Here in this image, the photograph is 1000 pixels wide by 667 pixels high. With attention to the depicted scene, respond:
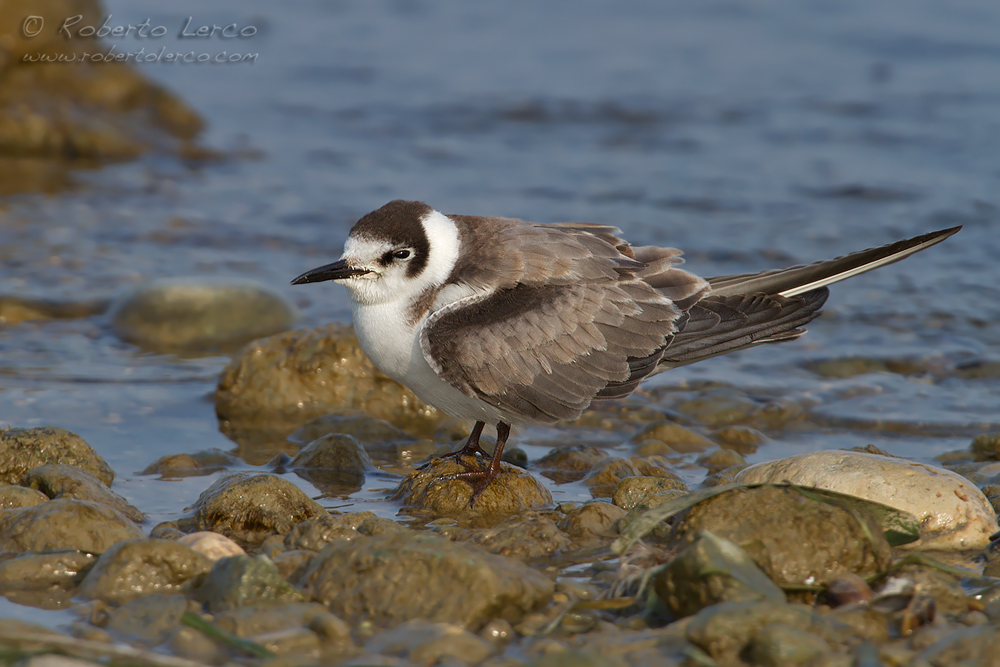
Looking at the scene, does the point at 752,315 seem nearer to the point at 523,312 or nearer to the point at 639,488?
the point at 639,488

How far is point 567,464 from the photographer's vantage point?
549 cm

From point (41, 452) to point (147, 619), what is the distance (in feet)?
5.78

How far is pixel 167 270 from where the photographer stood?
856 cm

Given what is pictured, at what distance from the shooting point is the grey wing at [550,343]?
469 centimetres

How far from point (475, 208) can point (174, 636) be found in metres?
7.11

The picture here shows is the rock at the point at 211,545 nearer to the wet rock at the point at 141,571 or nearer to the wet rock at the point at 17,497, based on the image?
the wet rock at the point at 141,571

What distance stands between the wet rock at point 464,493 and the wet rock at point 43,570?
5.12 feet

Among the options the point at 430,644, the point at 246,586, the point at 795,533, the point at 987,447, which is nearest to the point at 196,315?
the point at 246,586

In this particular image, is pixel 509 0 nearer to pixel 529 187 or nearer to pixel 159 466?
pixel 529 187

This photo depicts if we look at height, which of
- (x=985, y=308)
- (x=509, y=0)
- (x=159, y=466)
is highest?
(x=509, y=0)

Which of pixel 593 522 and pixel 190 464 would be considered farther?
pixel 190 464

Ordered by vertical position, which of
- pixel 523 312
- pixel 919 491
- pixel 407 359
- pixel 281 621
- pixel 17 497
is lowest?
pixel 17 497

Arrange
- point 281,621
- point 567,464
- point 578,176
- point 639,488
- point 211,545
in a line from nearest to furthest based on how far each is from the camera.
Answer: point 281,621, point 211,545, point 639,488, point 567,464, point 578,176

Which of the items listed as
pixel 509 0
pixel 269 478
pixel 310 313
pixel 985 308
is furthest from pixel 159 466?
pixel 509 0
